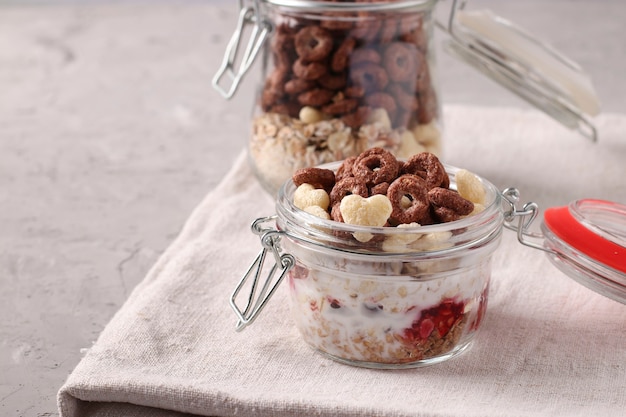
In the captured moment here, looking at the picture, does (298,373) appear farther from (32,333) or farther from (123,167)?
(123,167)

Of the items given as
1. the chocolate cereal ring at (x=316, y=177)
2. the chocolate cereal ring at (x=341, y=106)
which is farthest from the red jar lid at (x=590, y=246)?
the chocolate cereal ring at (x=341, y=106)

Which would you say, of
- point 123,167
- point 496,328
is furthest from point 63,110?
point 496,328

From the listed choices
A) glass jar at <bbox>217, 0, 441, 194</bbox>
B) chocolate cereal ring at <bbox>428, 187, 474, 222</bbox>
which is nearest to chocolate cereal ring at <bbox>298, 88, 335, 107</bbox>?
glass jar at <bbox>217, 0, 441, 194</bbox>

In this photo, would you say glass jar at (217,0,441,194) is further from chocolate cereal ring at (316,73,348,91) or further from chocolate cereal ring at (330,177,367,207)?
chocolate cereal ring at (330,177,367,207)

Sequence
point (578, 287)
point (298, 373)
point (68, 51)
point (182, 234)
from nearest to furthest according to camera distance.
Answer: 1. point (298, 373)
2. point (578, 287)
3. point (182, 234)
4. point (68, 51)

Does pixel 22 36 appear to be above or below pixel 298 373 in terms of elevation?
below

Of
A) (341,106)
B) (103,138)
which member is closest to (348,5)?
(341,106)

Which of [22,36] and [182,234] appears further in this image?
[22,36]

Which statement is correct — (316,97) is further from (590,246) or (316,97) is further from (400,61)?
(590,246)

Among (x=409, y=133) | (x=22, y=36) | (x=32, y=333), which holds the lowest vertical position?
(x=22, y=36)
